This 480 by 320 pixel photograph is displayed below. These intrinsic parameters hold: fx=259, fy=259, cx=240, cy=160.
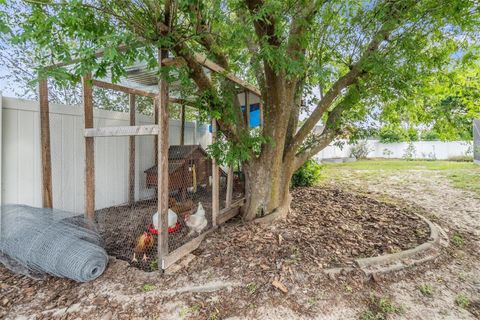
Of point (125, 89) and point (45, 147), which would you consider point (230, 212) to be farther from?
point (45, 147)

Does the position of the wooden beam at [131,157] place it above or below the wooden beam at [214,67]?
below

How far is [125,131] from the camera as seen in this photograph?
274 centimetres

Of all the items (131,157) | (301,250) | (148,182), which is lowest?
(301,250)

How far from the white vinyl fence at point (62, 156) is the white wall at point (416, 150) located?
10819 millimetres

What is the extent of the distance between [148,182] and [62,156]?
1239mm

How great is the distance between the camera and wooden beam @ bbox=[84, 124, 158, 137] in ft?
Answer: 8.33

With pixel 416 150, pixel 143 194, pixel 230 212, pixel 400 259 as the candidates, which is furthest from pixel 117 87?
pixel 416 150

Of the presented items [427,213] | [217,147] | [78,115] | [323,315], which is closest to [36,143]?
[78,115]

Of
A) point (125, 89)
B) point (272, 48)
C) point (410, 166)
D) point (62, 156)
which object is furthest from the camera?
point (410, 166)

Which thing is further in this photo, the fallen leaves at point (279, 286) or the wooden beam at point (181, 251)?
the wooden beam at point (181, 251)

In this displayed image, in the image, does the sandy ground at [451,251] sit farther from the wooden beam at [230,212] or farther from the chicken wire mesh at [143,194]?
the chicken wire mesh at [143,194]

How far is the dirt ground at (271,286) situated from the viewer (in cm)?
206

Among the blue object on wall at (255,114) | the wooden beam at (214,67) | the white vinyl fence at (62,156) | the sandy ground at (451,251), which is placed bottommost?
the sandy ground at (451,251)

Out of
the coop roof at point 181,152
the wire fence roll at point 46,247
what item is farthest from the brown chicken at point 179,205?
the wire fence roll at point 46,247
